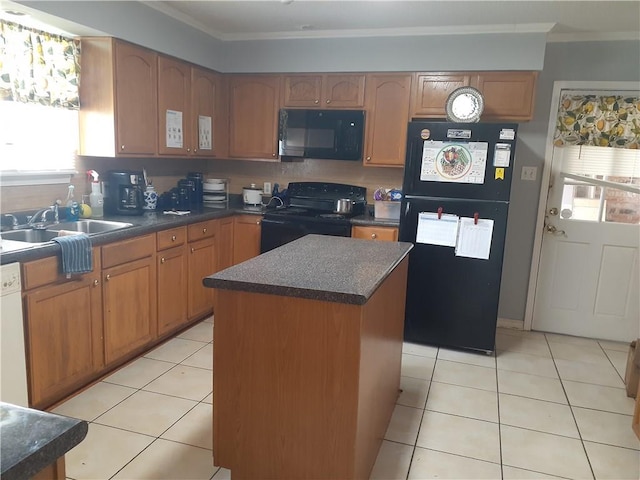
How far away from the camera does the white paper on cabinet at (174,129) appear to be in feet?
11.9

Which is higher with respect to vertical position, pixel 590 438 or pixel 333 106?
pixel 333 106

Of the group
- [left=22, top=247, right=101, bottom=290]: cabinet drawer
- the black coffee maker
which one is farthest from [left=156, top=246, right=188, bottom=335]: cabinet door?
[left=22, top=247, right=101, bottom=290]: cabinet drawer

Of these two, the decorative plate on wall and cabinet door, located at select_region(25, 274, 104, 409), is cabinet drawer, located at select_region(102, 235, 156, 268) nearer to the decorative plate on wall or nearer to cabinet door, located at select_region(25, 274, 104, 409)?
cabinet door, located at select_region(25, 274, 104, 409)

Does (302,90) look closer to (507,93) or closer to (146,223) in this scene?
(507,93)

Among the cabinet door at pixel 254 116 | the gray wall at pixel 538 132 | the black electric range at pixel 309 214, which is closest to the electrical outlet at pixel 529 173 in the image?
the gray wall at pixel 538 132

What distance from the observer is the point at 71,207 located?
304cm

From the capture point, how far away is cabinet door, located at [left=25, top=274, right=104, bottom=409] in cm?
229

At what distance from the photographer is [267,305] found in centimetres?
178

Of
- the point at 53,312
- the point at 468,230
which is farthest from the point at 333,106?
the point at 53,312

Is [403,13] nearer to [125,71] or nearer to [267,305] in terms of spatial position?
[125,71]

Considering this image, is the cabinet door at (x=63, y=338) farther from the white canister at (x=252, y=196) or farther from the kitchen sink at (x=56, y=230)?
the white canister at (x=252, y=196)

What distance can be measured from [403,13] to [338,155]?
1198 mm

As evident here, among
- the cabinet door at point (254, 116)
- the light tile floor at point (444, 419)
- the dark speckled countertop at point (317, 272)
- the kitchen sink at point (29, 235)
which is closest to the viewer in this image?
the dark speckled countertop at point (317, 272)

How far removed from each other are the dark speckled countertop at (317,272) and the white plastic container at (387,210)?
1430mm
